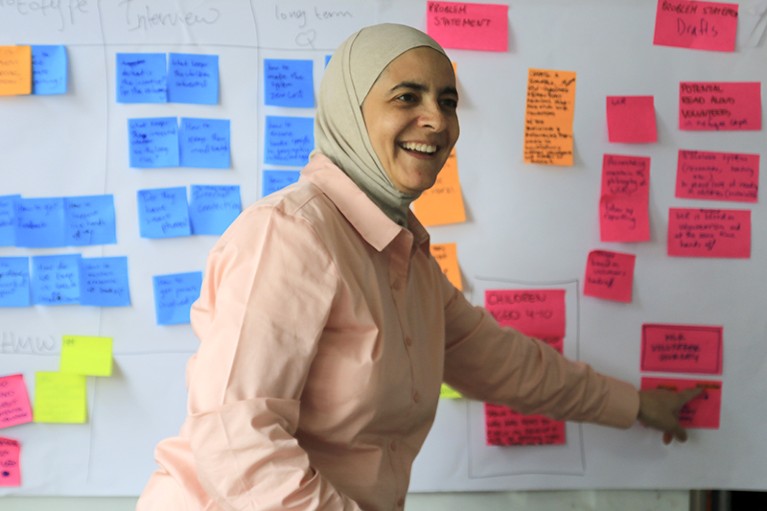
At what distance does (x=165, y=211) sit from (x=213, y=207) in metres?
0.10

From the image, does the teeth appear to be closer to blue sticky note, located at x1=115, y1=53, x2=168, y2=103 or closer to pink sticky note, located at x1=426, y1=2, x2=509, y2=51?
pink sticky note, located at x1=426, y1=2, x2=509, y2=51

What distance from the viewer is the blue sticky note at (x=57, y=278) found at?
1.77 meters

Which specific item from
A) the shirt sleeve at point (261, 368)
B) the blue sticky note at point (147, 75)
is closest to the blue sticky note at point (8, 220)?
the blue sticky note at point (147, 75)

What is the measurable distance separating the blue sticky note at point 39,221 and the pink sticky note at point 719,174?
1.35 m

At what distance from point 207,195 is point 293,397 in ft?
2.68

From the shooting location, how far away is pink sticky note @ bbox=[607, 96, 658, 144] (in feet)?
5.87

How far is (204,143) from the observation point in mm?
1762

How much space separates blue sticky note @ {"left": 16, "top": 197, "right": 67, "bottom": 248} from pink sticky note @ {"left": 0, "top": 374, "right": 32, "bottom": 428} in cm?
30

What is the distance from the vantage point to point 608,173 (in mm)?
1797

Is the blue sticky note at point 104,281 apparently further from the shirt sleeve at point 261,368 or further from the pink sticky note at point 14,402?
the shirt sleeve at point 261,368

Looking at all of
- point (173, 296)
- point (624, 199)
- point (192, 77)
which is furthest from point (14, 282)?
point (624, 199)

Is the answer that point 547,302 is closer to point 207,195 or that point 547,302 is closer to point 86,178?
point 207,195

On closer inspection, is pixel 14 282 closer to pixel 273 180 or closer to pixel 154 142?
pixel 154 142

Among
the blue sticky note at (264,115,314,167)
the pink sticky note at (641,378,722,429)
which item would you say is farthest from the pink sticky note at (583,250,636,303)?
the blue sticky note at (264,115,314,167)
